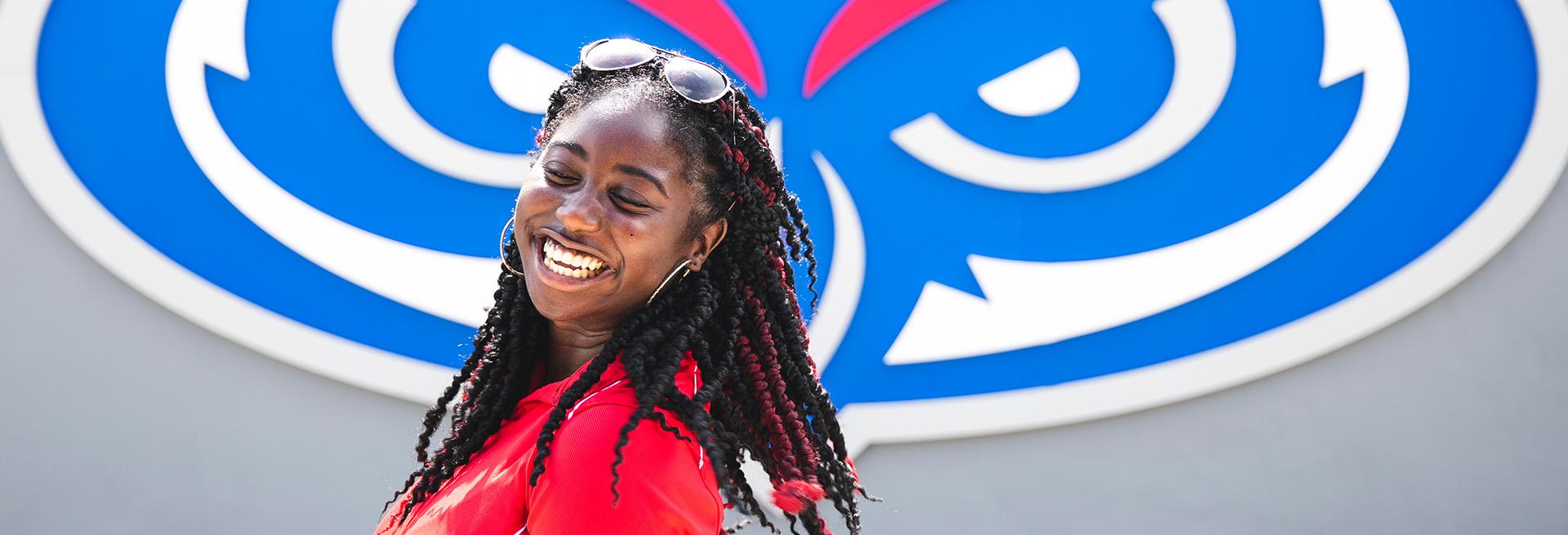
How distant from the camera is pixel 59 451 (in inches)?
121

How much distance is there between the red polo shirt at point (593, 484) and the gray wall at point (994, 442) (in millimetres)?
1882

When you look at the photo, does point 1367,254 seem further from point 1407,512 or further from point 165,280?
point 165,280

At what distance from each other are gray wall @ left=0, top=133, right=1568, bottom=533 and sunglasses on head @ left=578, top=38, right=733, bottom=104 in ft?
5.84

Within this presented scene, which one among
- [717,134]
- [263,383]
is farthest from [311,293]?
[717,134]

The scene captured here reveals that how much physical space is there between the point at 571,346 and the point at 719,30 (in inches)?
70.2

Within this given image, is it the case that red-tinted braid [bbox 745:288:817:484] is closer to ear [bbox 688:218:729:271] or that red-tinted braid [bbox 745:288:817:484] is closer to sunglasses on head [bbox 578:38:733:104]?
ear [bbox 688:218:729:271]

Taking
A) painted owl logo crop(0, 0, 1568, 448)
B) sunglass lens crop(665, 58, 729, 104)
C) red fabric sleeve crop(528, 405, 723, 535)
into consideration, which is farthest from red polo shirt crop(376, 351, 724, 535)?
painted owl logo crop(0, 0, 1568, 448)

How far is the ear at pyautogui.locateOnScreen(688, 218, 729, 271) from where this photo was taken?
1.40m

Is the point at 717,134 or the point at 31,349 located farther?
the point at 31,349

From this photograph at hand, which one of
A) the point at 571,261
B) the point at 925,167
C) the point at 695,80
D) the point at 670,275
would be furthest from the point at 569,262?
the point at 925,167

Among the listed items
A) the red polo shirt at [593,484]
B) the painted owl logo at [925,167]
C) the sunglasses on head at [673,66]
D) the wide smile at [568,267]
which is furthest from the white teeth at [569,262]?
the painted owl logo at [925,167]

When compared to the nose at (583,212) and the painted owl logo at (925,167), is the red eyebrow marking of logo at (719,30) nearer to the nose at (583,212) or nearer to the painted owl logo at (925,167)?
the painted owl logo at (925,167)

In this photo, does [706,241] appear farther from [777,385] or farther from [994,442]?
[994,442]

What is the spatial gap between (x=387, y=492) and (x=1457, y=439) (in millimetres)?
2554
